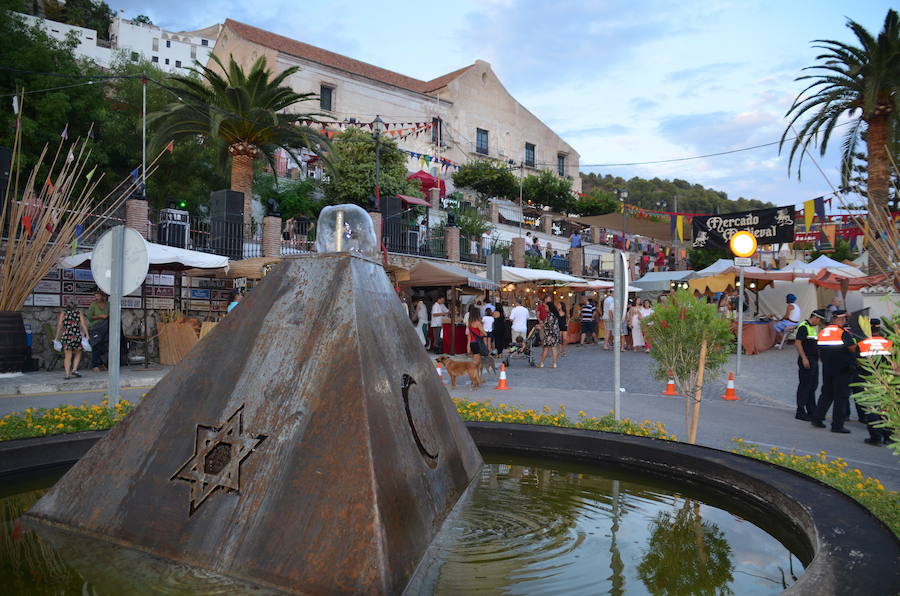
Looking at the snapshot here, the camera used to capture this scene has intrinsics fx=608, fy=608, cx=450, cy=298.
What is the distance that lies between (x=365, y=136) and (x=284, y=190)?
5101 millimetres

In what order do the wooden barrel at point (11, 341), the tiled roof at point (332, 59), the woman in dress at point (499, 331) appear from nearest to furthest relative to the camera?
the wooden barrel at point (11, 341)
the woman in dress at point (499, 331)
the tiled roof at point (332, 59)

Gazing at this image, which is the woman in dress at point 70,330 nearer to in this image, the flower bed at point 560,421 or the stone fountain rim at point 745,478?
the stone fountain rim at point 745,478

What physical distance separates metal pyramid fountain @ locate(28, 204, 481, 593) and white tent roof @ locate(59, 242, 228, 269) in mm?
9353

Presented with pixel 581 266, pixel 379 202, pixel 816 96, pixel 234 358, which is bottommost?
pixel 234 358

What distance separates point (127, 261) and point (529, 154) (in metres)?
47.0

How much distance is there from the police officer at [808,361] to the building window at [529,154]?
4328cm

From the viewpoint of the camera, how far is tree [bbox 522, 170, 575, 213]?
39.9m

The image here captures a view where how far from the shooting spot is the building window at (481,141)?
46.5m

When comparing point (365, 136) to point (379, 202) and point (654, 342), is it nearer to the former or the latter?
point (379, 202)

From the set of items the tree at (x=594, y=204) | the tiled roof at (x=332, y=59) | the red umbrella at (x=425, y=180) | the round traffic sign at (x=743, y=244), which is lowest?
the round traffic sign at (x=743, y=244)

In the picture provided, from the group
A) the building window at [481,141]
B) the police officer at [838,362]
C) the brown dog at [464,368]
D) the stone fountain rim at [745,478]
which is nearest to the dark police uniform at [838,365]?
the police officer at [838,362]

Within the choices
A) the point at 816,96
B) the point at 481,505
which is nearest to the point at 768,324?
the point at 816,96

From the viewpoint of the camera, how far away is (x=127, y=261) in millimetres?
5977

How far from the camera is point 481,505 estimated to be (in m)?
3.58
